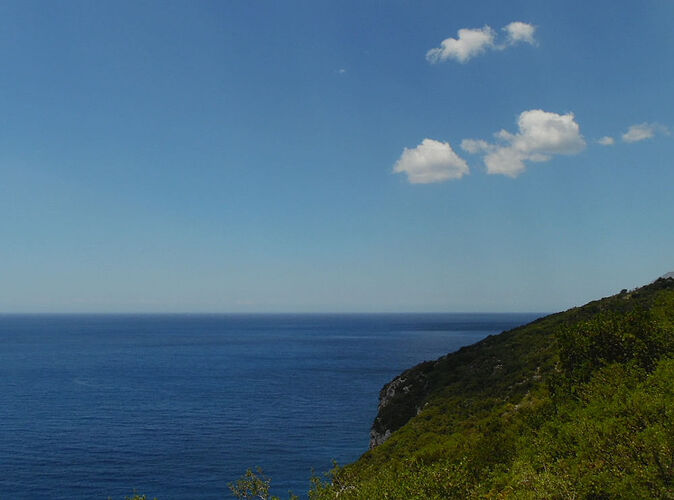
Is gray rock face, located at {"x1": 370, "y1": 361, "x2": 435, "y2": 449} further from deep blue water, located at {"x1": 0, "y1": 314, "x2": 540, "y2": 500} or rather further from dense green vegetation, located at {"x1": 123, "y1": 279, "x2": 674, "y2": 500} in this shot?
deep blue water, located at {"x1": 0, "y1": 314, "x2": 540, "y2": 500}

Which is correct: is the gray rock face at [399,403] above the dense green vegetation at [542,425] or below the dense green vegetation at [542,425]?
below

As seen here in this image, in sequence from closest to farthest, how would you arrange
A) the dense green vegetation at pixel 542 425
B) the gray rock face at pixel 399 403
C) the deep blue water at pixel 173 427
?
the dense green vegetation at pixel 542 425 < the gray rock face at pixel 399 403 < the deep blue water at pixel 173 427

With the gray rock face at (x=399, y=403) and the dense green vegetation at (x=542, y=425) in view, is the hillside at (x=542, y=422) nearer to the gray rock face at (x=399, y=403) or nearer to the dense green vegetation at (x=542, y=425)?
the dense green vegetation at (x=542, y=425)

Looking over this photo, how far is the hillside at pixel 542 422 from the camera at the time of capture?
20.9 metres

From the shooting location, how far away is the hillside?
20.9 metres

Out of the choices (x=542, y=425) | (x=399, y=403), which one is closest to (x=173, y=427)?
(x=399, y=403)

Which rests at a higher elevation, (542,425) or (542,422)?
(542,425)

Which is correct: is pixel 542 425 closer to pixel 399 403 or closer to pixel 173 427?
pixel 399 403

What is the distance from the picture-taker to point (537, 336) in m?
69.9

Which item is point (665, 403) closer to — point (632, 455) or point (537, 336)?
point (632, 455)

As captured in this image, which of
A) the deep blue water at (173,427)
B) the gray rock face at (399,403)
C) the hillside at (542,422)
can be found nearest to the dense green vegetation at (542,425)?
the hillside at (542,422)

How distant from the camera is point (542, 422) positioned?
33.3 m

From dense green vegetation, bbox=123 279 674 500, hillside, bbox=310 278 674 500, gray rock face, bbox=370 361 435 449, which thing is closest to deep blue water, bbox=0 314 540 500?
gray rock face, bbox=370 361 435 449

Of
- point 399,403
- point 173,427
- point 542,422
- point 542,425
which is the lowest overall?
point 173,427
